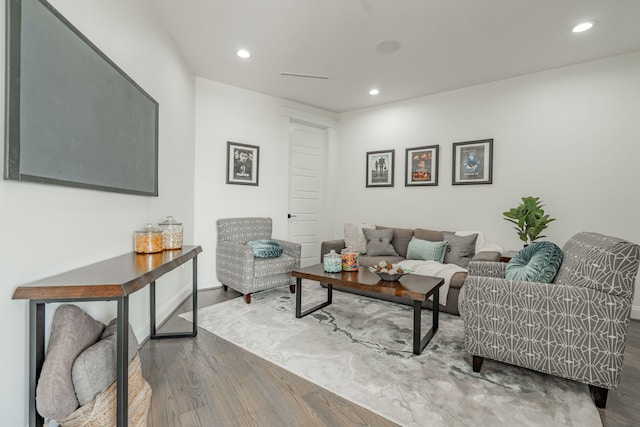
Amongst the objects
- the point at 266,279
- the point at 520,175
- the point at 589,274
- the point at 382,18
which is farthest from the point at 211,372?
the point at 520,175

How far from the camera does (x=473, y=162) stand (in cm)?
393

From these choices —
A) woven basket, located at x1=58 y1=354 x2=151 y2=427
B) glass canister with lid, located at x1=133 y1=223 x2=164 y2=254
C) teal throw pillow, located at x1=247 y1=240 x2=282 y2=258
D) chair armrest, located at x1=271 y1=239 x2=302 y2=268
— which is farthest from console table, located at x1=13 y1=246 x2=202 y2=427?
chair armrest, located at x1=271 y1=239 x2=302 y2=268

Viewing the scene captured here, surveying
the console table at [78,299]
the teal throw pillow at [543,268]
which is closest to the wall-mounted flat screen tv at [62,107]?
the console table at [78,299]

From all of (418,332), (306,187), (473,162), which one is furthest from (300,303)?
(473,162)

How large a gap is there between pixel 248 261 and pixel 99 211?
173 cm

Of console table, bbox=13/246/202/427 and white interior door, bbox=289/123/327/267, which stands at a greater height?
white interior door, bbox=289/123/327/267

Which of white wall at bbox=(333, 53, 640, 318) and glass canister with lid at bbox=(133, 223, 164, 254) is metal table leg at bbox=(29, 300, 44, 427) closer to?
glass canister with lid at bbox=(133, 223, 164, 254)

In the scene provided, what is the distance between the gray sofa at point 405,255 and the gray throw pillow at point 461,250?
16cm

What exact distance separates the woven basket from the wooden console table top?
17.4 inches

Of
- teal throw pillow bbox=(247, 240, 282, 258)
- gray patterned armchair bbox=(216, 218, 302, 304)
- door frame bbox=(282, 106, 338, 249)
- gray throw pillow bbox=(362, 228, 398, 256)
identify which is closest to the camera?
gray patterned armchair bbox=(216, 218, 302, 304)

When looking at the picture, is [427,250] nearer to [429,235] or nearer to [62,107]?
[429,235]

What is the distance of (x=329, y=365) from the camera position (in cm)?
205

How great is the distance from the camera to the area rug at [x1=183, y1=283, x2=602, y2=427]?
1590mm

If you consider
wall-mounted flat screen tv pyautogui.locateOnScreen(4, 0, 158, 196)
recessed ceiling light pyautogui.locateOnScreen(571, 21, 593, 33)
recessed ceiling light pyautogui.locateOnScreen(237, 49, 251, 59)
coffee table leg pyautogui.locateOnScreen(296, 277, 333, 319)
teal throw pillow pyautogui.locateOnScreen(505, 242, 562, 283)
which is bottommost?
coffee table leg pyautogui.locateOnScreen(296, 277, 333, 319)
